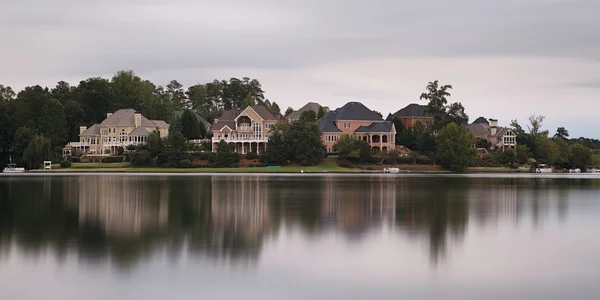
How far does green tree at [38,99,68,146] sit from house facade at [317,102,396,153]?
3511 centimetres

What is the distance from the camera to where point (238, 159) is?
9088 centimetres

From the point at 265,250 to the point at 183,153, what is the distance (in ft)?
227

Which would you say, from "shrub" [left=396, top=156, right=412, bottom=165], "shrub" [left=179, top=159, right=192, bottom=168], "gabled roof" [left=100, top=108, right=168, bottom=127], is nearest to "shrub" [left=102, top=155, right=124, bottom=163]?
"gabled roof" [left=100, top=108, right=168, bottom=127]

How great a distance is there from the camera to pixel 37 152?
89.8 meters

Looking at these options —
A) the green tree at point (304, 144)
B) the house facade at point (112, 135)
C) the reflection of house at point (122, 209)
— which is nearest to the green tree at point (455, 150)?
the green tree at point (304, 144)

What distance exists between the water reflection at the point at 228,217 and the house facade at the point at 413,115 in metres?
70.8

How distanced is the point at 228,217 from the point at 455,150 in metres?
63.8

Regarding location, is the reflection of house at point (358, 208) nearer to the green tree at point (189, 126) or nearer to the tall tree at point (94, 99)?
the green tree at point (189, 126)

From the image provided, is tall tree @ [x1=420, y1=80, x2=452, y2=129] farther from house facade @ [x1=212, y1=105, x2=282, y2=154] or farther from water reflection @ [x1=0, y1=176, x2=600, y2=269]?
water reflection @ [x1=0, y1=176, x2=600, y2=269]

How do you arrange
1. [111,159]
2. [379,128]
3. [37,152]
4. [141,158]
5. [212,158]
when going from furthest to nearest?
[379,128] < [111,159] < [212,158] < [141,158] < [37,152]

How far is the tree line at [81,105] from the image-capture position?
9806 cm

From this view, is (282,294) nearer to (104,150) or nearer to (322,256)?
(322,256)

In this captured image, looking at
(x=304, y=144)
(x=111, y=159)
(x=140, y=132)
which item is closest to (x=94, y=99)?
(x=140, y=132)

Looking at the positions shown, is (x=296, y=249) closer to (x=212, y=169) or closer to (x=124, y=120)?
(x=212, y=169)
